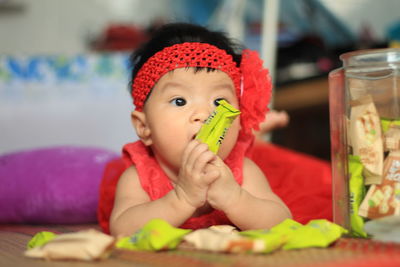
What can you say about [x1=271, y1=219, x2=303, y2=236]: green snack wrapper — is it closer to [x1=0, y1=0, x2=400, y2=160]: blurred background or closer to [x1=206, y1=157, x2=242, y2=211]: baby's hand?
[x1=206, y1=157, x2=242, y2=211]: baby's hand

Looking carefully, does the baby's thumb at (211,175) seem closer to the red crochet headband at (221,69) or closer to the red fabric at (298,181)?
the red crochet headband at (221,69)

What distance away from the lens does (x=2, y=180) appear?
153cm

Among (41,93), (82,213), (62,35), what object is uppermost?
(62,35)

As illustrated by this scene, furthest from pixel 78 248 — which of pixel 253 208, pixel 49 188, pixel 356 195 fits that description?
pixel 49 188

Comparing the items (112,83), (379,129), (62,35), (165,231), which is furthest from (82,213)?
(62,35)

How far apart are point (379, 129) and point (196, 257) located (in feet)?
1.28

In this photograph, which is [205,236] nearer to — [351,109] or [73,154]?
[351,109]

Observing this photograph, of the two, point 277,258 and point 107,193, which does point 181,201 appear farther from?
point 107,193

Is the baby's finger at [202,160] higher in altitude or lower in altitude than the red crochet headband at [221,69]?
lower

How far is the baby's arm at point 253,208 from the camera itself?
3.09 ft

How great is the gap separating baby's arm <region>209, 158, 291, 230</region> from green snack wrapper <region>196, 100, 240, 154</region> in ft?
0.26

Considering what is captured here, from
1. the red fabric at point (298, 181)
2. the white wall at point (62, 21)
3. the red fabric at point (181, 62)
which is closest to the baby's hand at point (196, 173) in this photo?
the red fabric at point (181, 62)

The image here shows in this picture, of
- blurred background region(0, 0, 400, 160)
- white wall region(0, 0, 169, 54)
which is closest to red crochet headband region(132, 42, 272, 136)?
blurred background region(0, 0, 400, 160)

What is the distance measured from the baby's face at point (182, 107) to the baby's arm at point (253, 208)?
11 centimetres
